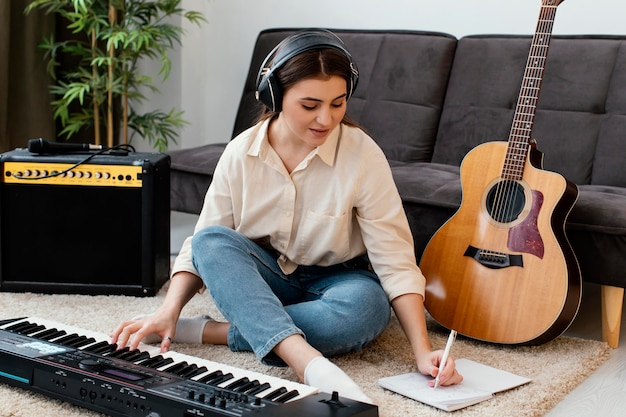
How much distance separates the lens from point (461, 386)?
5.43ft

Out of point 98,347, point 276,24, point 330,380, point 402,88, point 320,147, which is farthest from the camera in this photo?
point 276,24

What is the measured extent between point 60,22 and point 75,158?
1.35m

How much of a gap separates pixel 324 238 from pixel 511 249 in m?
0.45

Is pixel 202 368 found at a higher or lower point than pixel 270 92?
lower

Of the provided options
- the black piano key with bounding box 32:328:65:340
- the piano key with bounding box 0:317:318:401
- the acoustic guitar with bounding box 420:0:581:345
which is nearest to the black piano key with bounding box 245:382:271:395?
the piano key with bounding box 0:317:318:401

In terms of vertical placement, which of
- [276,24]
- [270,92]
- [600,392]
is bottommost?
[600,392]

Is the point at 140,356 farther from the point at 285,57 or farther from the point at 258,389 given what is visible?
the point at 285,57

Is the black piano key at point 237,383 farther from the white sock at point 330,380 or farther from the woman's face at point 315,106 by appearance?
A: the woman's face at point 315,106

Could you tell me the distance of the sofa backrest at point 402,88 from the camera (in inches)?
109

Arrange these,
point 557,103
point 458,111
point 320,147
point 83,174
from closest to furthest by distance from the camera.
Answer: point 320,147 < point 83,174 < point 557,103 < point 458,111

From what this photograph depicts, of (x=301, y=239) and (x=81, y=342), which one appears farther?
(x=301, y=239)

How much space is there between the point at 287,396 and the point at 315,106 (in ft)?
1.90

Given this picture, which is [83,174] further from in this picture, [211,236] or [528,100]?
[528,100]

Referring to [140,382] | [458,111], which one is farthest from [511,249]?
[140,382]
